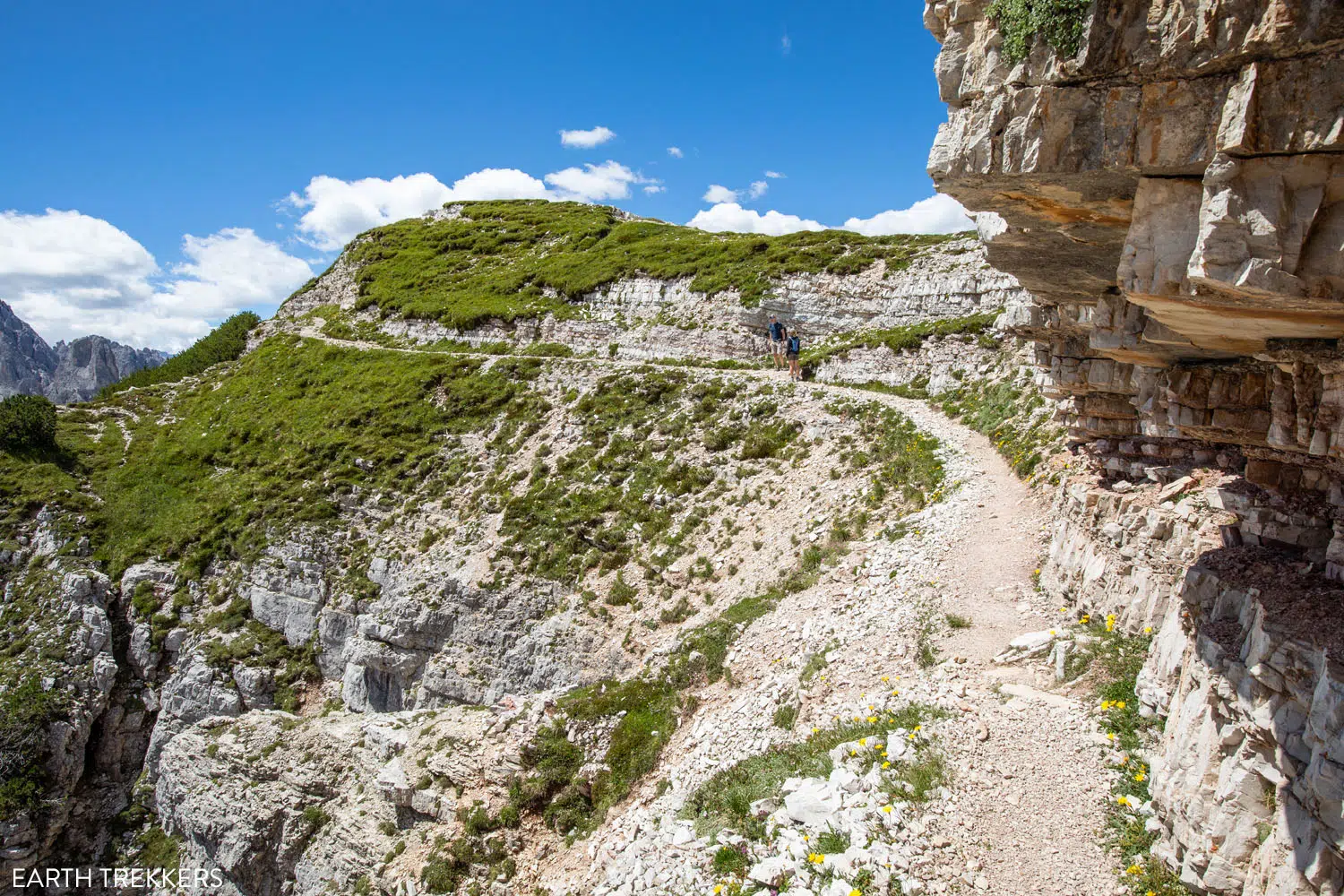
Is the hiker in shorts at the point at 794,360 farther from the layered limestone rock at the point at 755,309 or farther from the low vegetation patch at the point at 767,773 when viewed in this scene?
the low vegetation patch at the point at 767,773

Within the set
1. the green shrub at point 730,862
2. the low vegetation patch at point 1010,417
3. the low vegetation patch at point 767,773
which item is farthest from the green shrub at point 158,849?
the low vegetation patch at point 1010,417

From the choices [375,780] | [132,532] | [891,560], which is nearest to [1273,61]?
[891,560]

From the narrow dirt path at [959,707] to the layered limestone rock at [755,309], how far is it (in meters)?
19.6

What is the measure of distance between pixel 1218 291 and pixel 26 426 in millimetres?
67191

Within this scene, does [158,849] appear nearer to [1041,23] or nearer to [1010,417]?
[1010,417]

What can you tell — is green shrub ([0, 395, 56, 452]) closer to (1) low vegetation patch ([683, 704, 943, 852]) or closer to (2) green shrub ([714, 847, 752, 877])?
(1) low vegetation patch ([683, 704, 943, 852])

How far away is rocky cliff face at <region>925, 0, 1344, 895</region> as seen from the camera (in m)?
5.68

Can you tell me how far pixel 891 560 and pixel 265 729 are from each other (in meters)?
25.0

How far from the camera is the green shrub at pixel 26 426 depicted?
4891cm

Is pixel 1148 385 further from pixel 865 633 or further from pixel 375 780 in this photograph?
pixel 375 780

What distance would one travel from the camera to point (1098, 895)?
8930 mm

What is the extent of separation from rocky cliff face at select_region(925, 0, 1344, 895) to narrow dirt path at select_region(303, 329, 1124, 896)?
151 centimetres

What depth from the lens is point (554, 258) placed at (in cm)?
6850

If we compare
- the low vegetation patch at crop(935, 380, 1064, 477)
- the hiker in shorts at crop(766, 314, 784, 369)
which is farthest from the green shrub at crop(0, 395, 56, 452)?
the low vegetation patch at crop(935, 380, 1064, 477)
